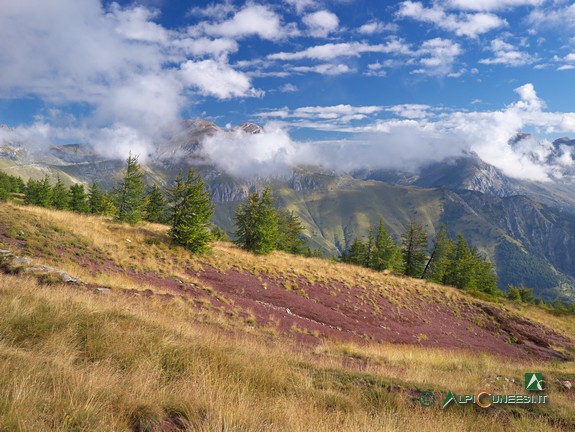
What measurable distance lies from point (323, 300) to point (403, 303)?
10.4 metres

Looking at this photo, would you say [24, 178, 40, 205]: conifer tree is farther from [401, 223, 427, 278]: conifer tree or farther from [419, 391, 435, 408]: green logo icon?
[419, 391, 435, 408]: green logo icon

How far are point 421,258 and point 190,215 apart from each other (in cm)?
4409

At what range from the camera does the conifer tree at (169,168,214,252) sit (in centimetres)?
2572

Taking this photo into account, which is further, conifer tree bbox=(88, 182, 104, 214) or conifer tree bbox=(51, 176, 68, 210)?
conifer tree bbox=(88, 182, 104, 214)

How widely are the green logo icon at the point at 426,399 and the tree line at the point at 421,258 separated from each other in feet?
157

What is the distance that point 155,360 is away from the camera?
5.47 meters

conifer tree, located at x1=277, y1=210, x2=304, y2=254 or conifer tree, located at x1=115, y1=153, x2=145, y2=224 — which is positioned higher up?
conifer tree, located at x1=115, y1=153, x2=145, y2=224

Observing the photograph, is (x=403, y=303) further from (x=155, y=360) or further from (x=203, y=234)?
(x=155, y=360)

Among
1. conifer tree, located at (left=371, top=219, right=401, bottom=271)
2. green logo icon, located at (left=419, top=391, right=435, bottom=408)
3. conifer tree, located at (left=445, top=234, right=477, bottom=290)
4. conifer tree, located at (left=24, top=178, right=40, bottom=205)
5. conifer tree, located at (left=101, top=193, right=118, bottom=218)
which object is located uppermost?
conifer tree, located at (left=24, top=178, right=40, bottom=205)

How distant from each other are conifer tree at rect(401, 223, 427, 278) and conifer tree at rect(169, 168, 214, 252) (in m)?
40.1


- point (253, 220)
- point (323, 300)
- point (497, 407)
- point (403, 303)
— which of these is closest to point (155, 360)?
point (497, 407)

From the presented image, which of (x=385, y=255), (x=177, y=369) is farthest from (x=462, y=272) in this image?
(x=177, y=369)

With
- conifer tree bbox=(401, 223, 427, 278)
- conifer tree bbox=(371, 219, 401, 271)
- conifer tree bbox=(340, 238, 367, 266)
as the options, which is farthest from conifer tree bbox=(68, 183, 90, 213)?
conifer tree bbox=(401, 223, 427, 278)

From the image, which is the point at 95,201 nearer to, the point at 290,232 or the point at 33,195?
the point at 33,195
